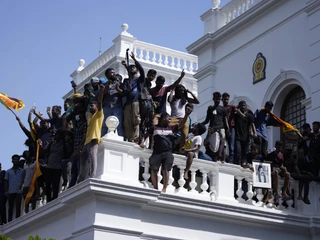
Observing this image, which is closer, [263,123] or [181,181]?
[181,181]

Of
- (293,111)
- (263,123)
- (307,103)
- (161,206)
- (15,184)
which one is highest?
(293,111)

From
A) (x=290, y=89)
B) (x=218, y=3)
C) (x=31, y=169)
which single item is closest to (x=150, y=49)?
(x=218, y=3)

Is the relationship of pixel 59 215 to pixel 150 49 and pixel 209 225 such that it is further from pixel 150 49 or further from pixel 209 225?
pixel 150 49

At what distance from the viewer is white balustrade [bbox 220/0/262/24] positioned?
24.5 metres

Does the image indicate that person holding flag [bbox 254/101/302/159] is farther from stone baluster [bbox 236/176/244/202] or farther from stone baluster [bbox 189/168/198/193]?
stone baluster [bbox 189/168/198/193]

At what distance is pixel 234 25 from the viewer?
80.0 ft

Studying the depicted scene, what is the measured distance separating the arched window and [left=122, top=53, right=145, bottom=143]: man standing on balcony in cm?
673

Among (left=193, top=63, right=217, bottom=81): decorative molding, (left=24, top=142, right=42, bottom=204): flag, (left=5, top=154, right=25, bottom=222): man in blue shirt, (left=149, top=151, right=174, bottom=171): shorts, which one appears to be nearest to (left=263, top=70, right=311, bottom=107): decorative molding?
(left=193, top=63, right=217, bottom=81): decorative molding

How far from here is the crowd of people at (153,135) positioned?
15.5 meters

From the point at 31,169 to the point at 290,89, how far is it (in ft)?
27.3

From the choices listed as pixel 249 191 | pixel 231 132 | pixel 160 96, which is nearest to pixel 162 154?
pixel 160 96

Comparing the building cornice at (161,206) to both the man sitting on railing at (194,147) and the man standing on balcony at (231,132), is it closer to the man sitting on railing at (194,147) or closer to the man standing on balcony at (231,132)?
the man sitting on railing at (194,147)

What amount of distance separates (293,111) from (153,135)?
7.74 m

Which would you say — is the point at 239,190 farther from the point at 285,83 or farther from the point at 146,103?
the point at 285,83
